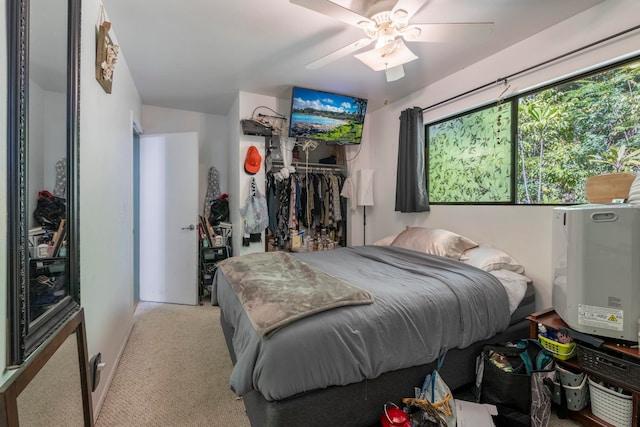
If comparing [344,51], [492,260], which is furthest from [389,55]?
[492,260]

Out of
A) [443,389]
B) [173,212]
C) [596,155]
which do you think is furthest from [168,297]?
[596,155]

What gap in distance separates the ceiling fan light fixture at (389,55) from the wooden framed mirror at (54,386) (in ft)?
7.27

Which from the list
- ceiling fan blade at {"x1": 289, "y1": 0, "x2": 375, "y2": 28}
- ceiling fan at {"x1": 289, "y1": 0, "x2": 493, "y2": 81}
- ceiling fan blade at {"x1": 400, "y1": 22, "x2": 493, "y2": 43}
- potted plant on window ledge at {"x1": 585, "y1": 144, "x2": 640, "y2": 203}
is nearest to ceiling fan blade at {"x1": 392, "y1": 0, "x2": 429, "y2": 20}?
ceiling fan at {"x1": 289, "y1": 0, "x2": 493, "y2": 81}

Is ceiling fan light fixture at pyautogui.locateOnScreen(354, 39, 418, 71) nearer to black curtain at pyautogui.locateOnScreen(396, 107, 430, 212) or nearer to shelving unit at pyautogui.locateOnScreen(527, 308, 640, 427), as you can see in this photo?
black curtain at pyautogui.locateOnScreen(396, 107, 430, 212)

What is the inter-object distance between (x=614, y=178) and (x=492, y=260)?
0.88 metres

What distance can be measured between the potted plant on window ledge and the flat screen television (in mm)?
2409

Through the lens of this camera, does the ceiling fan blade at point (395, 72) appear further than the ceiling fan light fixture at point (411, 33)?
Yes

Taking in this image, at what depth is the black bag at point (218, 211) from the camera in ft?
12.9

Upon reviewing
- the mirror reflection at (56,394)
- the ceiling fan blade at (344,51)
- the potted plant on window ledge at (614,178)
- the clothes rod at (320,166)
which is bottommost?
the mirror reflection at (56,394)

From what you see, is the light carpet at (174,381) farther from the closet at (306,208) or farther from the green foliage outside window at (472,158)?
the green foliage outside window at (472,158)

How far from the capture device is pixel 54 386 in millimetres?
1001

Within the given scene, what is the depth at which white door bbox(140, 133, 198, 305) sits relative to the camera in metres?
3.47

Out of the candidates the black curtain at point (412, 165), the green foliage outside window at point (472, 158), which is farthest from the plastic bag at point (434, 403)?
the black curtain at point (412, 165)

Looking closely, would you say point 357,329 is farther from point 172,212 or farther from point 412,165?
point 172,212
